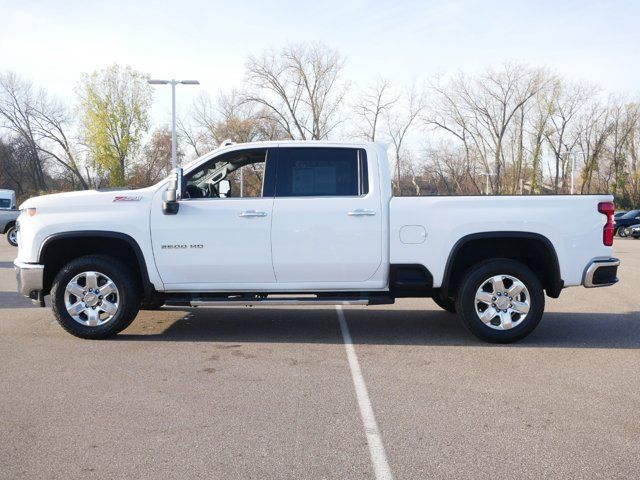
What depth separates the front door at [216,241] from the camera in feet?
21.4

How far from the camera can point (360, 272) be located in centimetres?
659

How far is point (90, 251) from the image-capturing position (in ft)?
22.8

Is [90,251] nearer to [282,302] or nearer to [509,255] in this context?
[282,302]

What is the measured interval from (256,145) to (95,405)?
330 cm

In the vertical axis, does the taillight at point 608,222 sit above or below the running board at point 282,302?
above

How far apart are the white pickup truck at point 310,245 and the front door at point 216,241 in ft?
0.04

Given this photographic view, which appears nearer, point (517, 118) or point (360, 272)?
point (360, 272)

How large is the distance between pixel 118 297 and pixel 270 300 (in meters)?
1.63

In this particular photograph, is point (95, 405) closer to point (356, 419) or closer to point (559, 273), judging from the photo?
point (356, 419)

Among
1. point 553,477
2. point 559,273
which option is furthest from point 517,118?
point 553,477

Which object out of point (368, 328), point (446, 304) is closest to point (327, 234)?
point (368, 328)

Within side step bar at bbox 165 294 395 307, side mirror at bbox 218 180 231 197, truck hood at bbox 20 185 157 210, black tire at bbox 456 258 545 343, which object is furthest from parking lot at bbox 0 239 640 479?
side mirror at bbox 218 180 231 197

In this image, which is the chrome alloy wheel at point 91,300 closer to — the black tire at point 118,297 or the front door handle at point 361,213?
the black tire at point 118,297

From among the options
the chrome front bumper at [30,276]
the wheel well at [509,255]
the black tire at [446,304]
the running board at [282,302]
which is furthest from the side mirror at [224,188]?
the black tire at [446,304]
